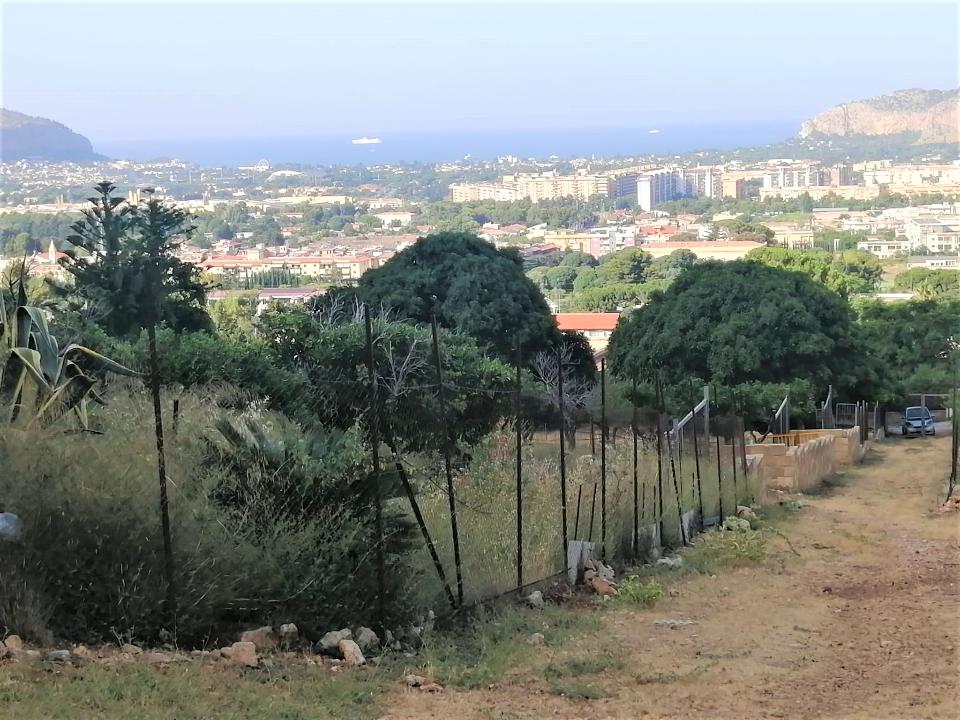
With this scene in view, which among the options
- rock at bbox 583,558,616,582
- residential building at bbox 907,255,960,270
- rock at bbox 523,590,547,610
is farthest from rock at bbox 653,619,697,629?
residential building at bbox 907,255,960,270

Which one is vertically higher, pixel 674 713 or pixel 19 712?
pixel 19 712

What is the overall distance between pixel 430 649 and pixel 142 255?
25.0 metres

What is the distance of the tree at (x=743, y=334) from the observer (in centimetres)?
3328

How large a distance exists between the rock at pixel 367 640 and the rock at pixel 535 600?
1.84 meters

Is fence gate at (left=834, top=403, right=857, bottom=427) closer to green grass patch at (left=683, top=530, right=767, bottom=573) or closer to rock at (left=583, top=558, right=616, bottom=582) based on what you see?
green grass patch at (left=683, top=530, right=767, bottom=573)

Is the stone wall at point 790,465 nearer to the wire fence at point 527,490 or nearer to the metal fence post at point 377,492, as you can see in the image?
the wire fence at point 527,490

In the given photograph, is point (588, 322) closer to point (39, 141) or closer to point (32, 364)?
point (39, 141)

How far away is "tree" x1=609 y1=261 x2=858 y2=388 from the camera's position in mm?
33281

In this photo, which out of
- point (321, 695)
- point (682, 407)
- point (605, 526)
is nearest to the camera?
point (321, 695)

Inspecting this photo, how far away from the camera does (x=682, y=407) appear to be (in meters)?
27.6

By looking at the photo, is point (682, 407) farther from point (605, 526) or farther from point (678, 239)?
point (678, 239)

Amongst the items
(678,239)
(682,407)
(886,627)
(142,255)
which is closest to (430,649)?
(886,627)

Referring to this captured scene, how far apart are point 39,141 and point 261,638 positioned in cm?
11356

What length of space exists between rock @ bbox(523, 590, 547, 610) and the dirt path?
18.4 inches
